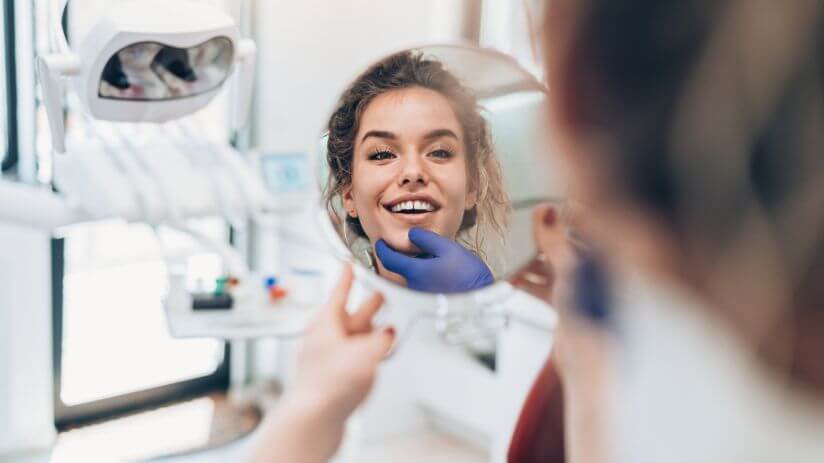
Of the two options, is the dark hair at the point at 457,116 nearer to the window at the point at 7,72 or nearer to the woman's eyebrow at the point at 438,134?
the woman's eyebrow at the point at 438,134

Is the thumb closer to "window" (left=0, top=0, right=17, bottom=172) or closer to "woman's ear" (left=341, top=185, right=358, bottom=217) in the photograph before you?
"woman's ear" (left=341, top=185, right=358, bottom=217)

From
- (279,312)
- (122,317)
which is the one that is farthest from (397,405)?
(122,317)

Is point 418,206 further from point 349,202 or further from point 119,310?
point 119,310

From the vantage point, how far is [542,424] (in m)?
0.50

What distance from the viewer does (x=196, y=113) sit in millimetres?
651

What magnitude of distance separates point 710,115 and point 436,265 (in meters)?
0.16

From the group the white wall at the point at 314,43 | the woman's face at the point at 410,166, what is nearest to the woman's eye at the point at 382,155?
the woman's face at the point at 410,166

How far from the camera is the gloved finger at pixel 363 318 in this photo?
0.46 m

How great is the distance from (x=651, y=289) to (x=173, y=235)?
1.67 ft

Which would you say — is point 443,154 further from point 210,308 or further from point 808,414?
point 210,308

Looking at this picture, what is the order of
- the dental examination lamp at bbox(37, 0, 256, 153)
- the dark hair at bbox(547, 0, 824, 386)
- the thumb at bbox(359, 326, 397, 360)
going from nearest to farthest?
the dark hair at bbox(547, 0, 824, 386), the thumb at bbox(359, 326, 397, 360), the dental examination lamp at bbox(37, 0, 256, 153)

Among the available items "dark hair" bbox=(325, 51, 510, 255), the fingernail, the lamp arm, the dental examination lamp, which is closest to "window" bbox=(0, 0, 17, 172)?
the dental examination lamp

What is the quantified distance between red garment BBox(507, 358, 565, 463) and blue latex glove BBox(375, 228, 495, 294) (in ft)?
0.31

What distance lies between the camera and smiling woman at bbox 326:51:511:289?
395 mm
